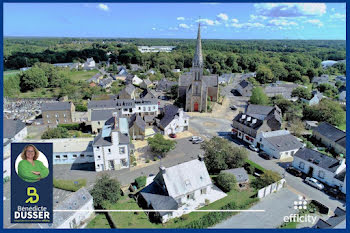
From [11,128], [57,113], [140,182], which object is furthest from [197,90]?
[11,128]

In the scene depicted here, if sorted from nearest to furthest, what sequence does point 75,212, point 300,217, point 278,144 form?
point 75,212
point 300,217
point 278,144

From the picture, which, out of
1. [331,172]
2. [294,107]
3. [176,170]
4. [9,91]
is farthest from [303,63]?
[9,91]

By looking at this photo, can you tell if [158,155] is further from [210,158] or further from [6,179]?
[6,179]

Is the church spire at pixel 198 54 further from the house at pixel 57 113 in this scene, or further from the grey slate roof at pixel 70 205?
the grey slate roof at pixel 70 205

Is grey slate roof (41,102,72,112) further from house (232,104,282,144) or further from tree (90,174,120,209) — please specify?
house (232,104,282,144)

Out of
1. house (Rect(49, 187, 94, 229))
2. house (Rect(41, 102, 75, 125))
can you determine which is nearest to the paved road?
house (Rect(49, 187, 94, 229))

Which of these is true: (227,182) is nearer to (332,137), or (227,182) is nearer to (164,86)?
(332,137)
